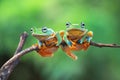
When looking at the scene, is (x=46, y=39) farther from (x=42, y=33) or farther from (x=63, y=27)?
(x=63, y=27)

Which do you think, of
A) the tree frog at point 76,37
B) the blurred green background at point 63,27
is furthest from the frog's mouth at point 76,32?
the blurred green background at point 63,27

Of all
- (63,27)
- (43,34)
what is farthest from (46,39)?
(63,27)

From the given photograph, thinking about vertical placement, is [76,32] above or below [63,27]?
above

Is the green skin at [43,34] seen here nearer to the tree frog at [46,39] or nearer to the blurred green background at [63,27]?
the tree frog at [46,39]

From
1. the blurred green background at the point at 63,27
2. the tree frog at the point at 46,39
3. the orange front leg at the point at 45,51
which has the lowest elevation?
the blurred green background at the point at 63,27

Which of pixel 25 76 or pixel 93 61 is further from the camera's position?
pixel 25 76

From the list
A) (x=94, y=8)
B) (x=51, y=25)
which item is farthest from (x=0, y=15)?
(x=94, y=8)

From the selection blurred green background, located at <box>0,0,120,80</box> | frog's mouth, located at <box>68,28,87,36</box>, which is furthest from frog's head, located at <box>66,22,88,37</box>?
blurred green background, located at <box>0,0,120,80</box>

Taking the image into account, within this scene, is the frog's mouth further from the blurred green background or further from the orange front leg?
the blurred green background

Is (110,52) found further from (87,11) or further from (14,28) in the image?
(14,28)
